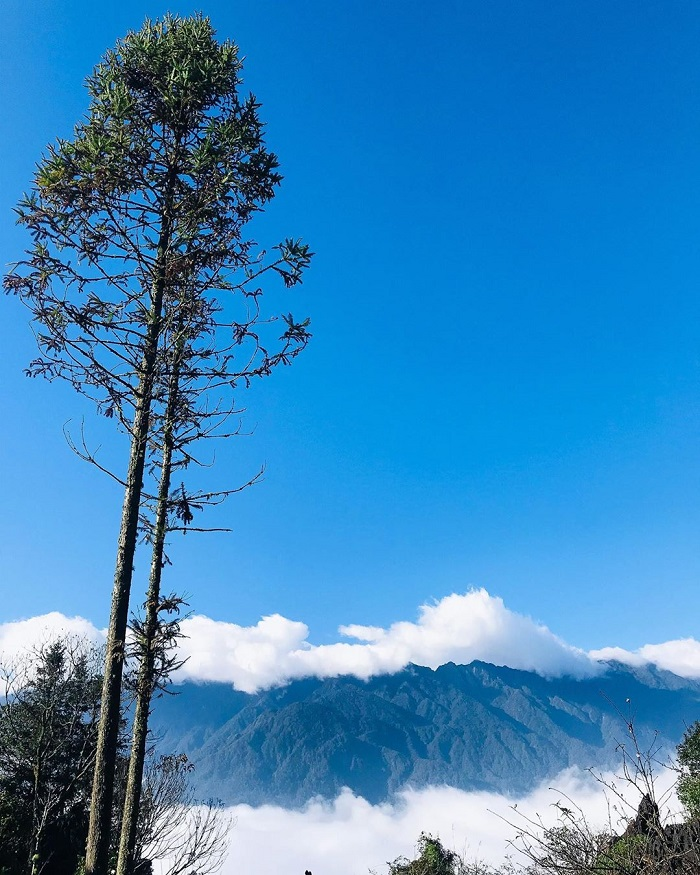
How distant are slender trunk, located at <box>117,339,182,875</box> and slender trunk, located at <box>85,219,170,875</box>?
1.37 feet

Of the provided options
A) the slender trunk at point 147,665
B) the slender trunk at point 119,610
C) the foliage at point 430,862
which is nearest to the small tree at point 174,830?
the slender trunk at point 147,665

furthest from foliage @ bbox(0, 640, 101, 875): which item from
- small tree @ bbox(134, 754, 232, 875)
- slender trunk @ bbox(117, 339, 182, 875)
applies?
slender trunk @ bbox(117, 339, 182, 875)

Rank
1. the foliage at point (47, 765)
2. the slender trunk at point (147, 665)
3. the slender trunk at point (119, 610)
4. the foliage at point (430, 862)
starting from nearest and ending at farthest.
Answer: the slender trunk at point (119, 610)
the slender trunk at point (147, 665)
the foliage at point (47, 765)
the foliage at point (430, 862)

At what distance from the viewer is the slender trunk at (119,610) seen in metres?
7.43

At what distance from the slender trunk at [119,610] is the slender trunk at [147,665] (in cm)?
42

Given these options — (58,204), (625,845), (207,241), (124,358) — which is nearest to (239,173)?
(207,241)

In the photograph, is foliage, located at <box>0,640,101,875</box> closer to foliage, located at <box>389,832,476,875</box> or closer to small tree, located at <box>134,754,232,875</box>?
small tree, located at <box>134,754,232,875</box>

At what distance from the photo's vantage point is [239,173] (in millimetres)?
9836

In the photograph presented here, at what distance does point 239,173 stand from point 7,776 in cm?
2586

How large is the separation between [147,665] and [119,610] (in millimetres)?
1790

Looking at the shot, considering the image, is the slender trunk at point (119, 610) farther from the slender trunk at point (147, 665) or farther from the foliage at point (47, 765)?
the foliage at point (47, 765)

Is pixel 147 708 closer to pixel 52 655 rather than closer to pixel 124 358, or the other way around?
pixel 124 358

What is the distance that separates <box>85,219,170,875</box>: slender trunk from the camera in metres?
7.43

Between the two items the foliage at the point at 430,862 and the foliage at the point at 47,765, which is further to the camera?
the foliage at the point at 430,862
